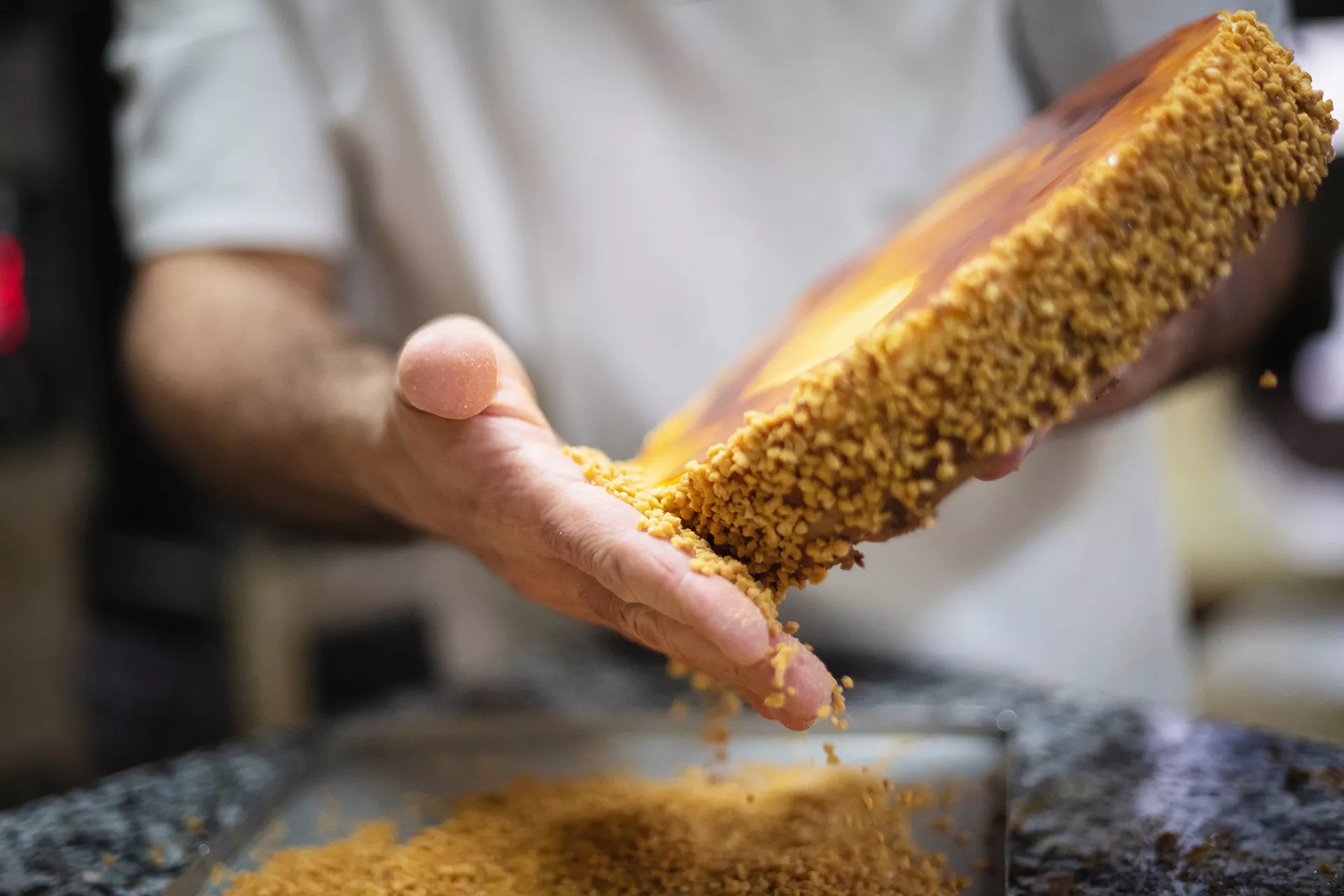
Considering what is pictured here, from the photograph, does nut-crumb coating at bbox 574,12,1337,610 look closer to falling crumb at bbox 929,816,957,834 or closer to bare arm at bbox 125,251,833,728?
bare arm at bbox 125,251,833,728

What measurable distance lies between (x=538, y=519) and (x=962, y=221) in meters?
0.36

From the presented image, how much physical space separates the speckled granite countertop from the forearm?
0.93 ft

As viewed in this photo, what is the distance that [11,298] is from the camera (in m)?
1.79

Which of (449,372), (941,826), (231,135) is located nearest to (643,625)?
(449,372)

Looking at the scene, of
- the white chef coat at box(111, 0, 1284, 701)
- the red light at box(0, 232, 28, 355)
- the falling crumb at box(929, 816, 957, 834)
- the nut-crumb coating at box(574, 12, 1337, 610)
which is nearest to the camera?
the nut-crumb coating at box(574, 12, 1337, 610)

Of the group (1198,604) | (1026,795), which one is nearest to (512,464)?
(1026,795)

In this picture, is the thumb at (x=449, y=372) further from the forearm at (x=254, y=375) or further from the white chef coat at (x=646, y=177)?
the white chef coat at (x=646, y=177)

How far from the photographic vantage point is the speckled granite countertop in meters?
0.71

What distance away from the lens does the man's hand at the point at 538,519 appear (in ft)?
1.86

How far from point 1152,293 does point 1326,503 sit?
2.44 metres

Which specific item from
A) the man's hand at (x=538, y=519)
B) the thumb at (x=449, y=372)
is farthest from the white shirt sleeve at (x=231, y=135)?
the thumb at (x=449, y=372)

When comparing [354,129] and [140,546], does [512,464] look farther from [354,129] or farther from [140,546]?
[140,546]

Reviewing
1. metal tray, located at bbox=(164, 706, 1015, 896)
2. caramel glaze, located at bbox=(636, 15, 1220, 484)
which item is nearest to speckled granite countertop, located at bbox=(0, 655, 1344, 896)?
metal tray, located at bbox=(164, 706, 1015, 896)

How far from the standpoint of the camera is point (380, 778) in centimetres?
92
